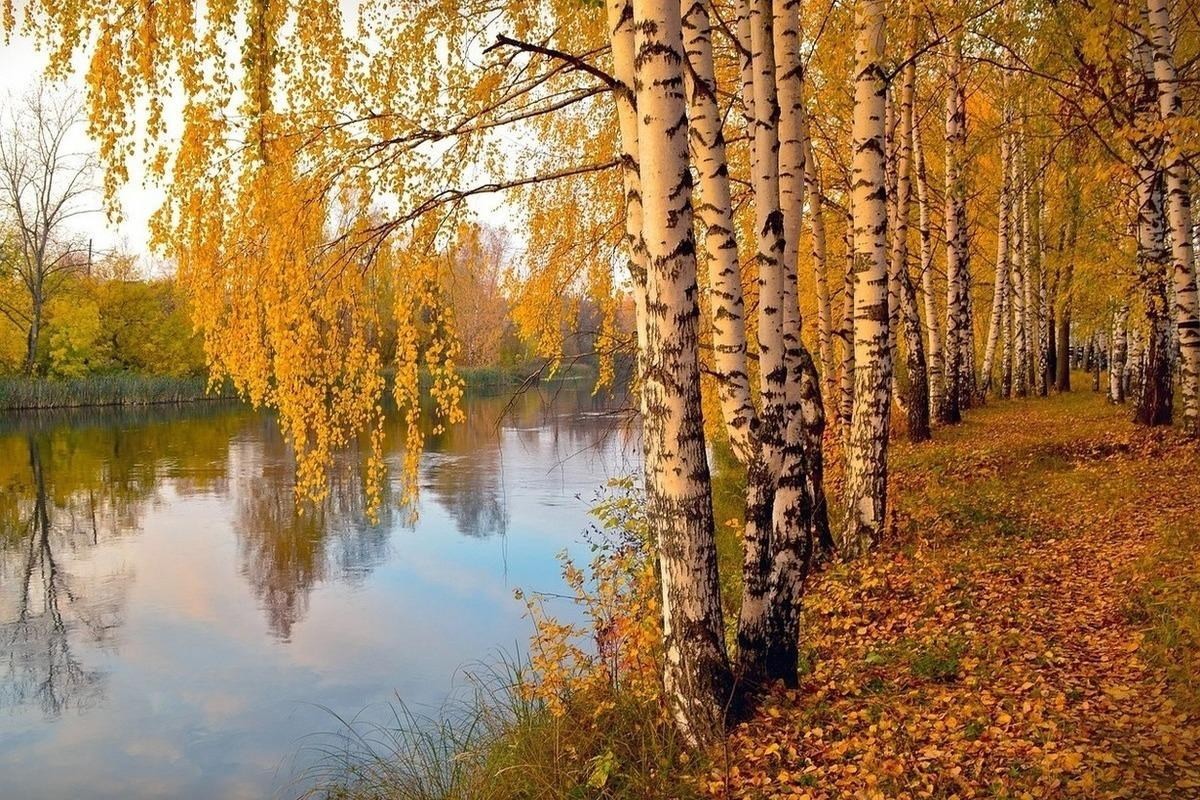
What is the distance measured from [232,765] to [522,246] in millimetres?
6264

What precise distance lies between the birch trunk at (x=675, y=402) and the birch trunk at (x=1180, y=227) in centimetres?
588

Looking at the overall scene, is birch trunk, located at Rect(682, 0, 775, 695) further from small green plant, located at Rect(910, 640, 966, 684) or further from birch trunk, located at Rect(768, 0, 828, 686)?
small green plant, located at Rect(910, 640, 966, 684)

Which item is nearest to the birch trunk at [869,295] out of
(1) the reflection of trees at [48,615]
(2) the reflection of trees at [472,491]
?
(2) the reflection of trees at [472,491]

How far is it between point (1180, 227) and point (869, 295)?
4.39m

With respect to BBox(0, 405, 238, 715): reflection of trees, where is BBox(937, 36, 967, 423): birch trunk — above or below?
above

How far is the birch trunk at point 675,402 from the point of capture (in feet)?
10.7

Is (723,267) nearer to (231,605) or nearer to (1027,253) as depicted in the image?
(231,605)

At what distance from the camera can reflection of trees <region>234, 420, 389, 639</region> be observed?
10.0m

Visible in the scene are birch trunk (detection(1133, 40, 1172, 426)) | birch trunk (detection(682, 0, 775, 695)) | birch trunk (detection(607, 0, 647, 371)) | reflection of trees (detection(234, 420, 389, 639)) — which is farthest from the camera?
reflection of trees (detection(234, 420, 389, 639))

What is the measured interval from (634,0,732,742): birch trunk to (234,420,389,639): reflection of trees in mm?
6499

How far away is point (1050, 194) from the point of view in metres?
13.2

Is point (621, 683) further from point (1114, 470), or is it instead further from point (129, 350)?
point (129, 350)

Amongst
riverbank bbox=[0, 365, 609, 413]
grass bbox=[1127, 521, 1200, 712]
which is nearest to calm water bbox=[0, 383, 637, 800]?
grass bbox=[1127, 521, 1200, 712]

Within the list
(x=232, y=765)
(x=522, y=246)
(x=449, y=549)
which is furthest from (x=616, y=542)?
(x=232, y=765)
